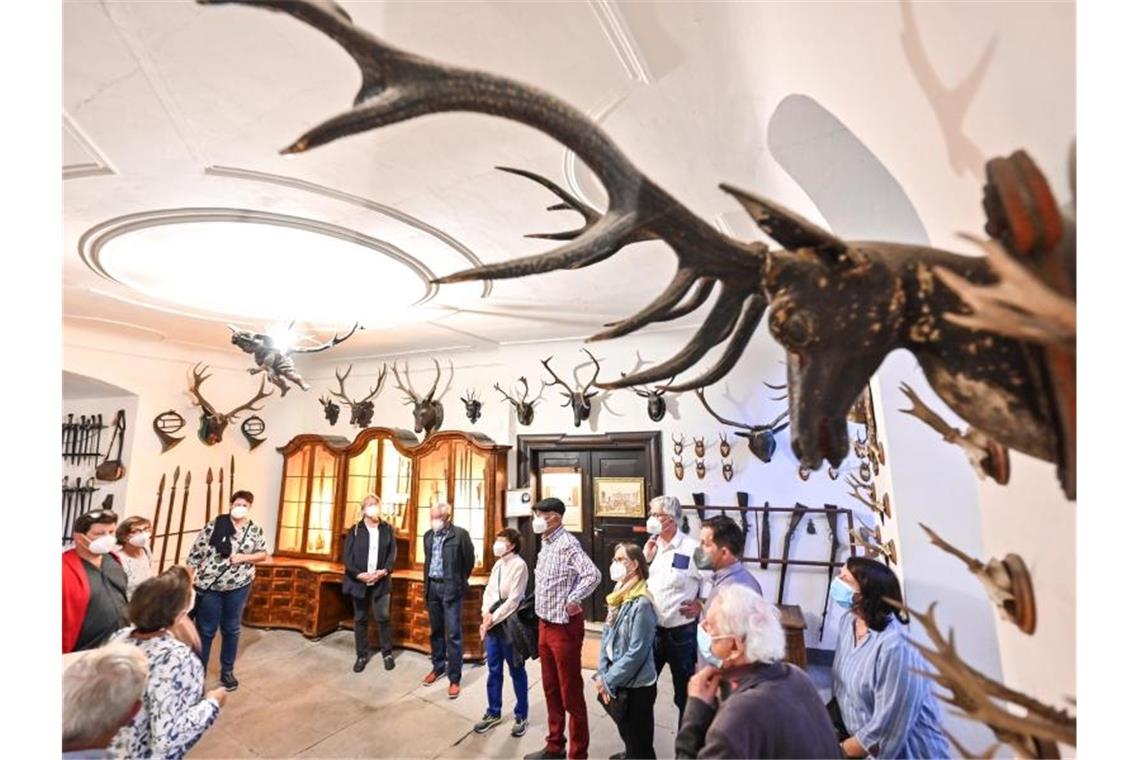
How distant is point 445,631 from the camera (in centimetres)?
380

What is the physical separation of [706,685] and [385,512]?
14.5 ft

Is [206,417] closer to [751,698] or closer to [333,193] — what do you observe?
[333,193]

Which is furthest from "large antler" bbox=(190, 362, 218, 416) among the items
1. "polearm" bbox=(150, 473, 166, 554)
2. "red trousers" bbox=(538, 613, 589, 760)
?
"red trousers" bbox=(538, 613, 589, 760)

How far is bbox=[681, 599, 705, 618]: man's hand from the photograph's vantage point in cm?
275

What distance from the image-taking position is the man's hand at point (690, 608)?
275cm

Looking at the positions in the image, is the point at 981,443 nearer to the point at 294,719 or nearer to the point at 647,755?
the point at 647,755

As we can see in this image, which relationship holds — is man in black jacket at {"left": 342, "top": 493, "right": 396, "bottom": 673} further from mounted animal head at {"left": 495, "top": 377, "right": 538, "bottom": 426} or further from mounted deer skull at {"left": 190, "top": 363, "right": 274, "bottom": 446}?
mounted deer skull at {"left": 190, "top": 363, "right": 274, "bottom": 446}

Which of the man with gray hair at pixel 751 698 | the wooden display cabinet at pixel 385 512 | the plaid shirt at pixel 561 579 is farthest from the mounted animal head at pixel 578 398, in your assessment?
the man with gray hair at pixel 751 698

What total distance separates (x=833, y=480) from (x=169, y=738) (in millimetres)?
4253

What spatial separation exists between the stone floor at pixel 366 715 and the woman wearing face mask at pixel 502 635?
3.2 inches

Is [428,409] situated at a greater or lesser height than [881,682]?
greater

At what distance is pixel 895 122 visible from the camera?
2.86ft

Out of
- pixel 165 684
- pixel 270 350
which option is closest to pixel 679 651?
pixel 165 684
